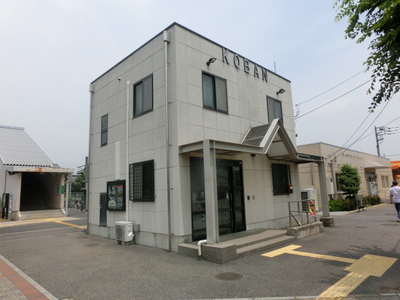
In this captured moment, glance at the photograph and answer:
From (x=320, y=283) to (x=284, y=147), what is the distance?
6056mm

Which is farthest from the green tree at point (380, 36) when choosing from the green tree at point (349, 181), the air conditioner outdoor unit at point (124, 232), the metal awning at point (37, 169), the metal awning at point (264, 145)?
the metal awning at point (37, 169)

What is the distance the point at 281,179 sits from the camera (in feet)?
38.0

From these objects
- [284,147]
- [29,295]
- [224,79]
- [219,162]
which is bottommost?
[29,295]

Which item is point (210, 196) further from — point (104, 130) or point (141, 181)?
point (104, 130)

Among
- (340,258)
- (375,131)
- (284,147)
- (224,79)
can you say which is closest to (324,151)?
(284,147)

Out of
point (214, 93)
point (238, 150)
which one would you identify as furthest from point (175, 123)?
point (214, 93)

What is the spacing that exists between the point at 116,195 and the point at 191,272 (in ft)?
17.3

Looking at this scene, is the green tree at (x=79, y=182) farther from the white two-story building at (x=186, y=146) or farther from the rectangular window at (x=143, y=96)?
the rectangular window at (x=143, y=96)

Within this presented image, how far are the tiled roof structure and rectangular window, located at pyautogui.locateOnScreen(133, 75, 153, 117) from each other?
17.4 metres

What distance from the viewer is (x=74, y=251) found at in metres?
8.40

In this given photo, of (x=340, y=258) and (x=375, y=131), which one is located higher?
(x=375, y=131)

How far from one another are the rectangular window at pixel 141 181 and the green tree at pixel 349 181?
16838 millimetres

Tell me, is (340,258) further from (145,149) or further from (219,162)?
(145,149)

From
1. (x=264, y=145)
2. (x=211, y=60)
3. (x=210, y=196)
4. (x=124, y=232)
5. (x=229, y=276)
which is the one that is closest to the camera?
(x=229, y=276)
